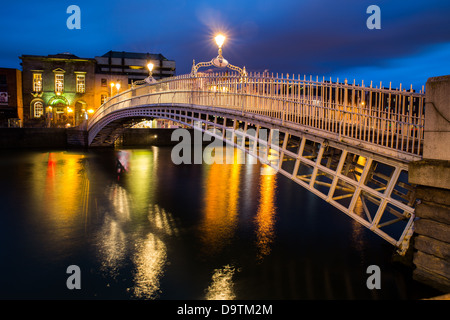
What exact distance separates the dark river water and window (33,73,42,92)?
35964 millimetres

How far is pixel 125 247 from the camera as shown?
9.88m

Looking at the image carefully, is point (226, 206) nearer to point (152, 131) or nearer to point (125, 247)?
point (125, 247)

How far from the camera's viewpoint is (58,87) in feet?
164

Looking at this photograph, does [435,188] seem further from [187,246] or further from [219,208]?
[219,208]

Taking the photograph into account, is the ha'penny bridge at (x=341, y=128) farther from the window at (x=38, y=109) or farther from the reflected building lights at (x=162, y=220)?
the window at (x=38, y=109)

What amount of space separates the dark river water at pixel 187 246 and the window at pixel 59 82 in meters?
35.7

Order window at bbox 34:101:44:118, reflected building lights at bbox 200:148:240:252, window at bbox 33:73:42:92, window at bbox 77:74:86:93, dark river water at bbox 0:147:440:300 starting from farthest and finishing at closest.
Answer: window at bbox 77:74:86:93 → window at bbox 34:101:44:118 → window at bbox 33:73:42:92 → reflected building lights at bbox 200:148:240:252 → dark river water at bbox 0:147:440:300

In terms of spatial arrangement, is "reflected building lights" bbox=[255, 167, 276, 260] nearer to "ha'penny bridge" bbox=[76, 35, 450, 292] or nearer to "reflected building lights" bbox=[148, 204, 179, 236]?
"ha'penny bridge" bbox=[76, 35, 450, 292]

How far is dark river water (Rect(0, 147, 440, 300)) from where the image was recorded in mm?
7609

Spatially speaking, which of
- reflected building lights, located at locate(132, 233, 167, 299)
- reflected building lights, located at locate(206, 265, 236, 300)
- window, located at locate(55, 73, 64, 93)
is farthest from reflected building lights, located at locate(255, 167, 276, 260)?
window, located at locate(55, 73, 64, 93)

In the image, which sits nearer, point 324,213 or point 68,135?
point 324,213

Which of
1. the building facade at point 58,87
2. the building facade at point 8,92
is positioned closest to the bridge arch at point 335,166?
the building facade at point 58,87
